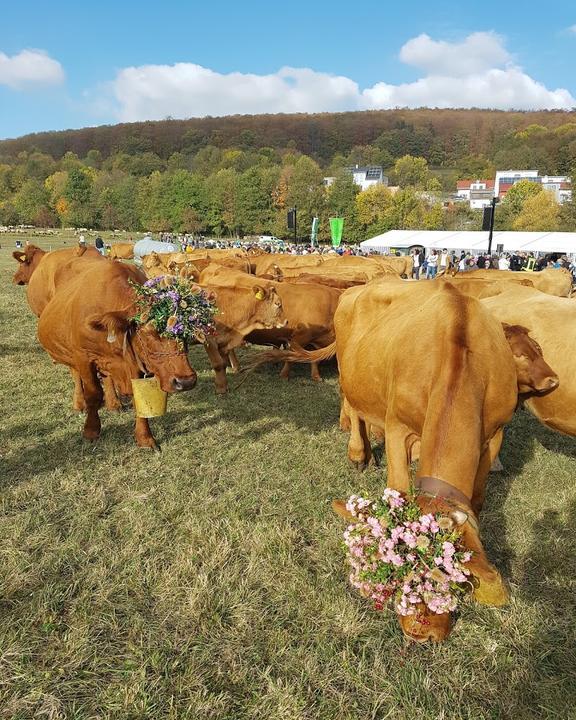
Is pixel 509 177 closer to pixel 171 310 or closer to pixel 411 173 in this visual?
pixel 411 173

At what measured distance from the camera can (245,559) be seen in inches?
148

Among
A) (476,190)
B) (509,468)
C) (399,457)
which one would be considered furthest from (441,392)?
(476,190)

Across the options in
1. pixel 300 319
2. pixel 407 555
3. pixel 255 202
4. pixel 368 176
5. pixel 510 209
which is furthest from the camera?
pixel 368 176

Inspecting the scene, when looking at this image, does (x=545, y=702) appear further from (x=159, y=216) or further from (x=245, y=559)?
(x=159, y=216)

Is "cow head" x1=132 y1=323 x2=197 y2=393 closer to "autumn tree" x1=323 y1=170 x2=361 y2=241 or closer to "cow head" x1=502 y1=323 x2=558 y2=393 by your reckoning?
"cow head" x1=502 y1=323 x2=558 y2=393

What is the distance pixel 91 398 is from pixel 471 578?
4433mm

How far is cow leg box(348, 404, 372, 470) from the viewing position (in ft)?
17.4

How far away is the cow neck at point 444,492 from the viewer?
2588 millimetres

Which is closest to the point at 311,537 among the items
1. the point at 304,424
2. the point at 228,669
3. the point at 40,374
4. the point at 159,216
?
the point at 228,669

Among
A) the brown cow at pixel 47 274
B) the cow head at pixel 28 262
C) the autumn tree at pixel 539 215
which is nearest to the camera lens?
the brown cow at pixel 47 274

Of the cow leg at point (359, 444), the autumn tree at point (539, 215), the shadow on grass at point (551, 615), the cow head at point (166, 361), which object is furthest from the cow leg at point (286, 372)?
the autumn tree at point (539, 215)

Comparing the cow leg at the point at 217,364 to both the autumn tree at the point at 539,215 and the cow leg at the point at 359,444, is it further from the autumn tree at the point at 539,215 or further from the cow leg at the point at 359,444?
the autumn tree at the point at 539,215

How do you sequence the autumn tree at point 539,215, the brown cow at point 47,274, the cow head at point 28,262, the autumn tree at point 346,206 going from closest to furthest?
the brown cow at point 47,274
the cow head at point 28,262
the autumn tree at point 539,215
the autumn tree at point 346,206

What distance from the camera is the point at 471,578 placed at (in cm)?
258
